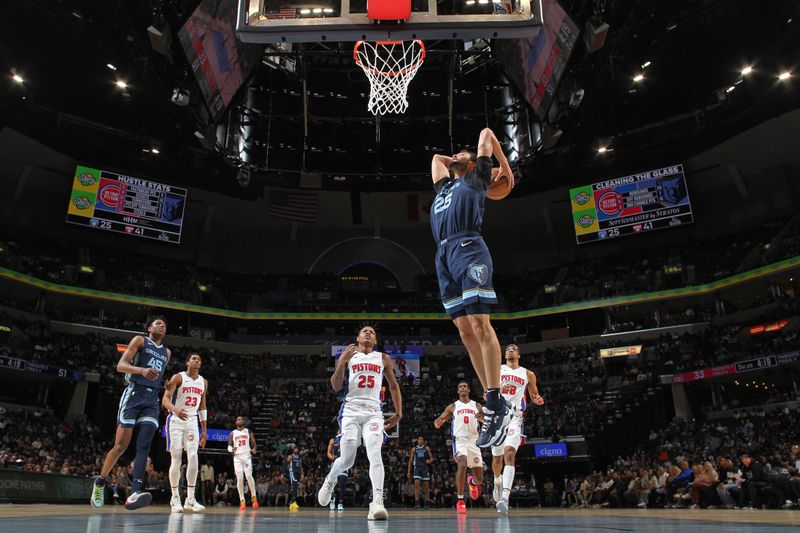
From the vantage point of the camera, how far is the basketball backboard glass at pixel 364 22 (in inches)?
340

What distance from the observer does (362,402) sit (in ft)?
24.8

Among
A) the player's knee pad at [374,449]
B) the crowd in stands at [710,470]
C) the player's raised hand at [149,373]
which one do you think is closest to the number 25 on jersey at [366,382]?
the player's knee pad at [374,449]

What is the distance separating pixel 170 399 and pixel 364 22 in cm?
678

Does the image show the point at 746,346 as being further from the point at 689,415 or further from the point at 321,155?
the point at 321,155

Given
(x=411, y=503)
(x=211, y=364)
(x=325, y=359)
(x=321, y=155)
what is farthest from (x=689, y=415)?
(x=211, y=364)

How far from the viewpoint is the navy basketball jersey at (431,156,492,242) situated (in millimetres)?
5449

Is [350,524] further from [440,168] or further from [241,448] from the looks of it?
[241,448]

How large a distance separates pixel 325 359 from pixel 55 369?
15.1 metres

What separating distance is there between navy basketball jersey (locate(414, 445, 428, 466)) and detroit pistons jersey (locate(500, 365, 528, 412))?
7.51 meters

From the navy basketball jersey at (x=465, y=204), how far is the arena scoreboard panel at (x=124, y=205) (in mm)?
30496

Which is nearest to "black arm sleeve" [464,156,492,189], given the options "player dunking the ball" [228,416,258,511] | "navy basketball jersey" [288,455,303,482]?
"player dunking the ball" [228,416,258,511]

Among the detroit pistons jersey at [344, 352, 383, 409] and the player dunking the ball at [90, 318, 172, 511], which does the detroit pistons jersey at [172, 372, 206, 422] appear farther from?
the detroit pistons jersey at [344, 352, 383, 409]

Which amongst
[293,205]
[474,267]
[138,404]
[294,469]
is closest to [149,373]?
[138,404]

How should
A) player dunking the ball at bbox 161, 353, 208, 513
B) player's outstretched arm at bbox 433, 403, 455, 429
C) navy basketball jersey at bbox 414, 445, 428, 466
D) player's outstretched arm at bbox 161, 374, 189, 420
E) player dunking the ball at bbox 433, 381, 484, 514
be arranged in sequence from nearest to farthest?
player's outstretched arm at bbox 161, 374, 189, 420 < player dunking the ball at bbox 161, 353, 208, 513 < player's outstretched arm at bbox 433, 403, 455, 429 < player dunking the ball at bbox 433, 381, 484, 514 < navy basketball jersey at bbox 414, 445, 428, 466
